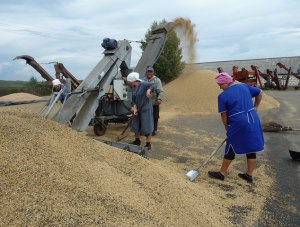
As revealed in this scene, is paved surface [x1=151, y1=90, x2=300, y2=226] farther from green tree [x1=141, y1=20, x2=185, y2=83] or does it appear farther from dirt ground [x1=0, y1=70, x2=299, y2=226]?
green tree [x1=141, y1=20, x2=185, y2=83]

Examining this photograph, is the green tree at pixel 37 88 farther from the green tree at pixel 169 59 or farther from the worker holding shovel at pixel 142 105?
the worker holding shovel at pixel 142 105

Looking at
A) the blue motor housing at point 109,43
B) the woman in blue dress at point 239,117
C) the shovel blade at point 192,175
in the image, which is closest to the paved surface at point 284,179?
the woman in blue dress at point 239,117

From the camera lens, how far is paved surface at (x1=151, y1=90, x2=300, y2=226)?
12.7ft

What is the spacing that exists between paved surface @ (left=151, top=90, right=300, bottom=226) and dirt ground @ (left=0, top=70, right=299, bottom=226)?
0.03 meters

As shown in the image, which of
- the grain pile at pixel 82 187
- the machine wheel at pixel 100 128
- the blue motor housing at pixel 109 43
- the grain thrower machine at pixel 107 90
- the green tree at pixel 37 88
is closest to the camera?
the grain pile at pixel 82 187

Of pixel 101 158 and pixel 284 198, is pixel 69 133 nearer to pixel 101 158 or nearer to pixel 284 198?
pixel 101 158

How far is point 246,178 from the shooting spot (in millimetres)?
4895

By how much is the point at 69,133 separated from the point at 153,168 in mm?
1089

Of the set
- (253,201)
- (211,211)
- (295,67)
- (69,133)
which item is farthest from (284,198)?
(295,67)

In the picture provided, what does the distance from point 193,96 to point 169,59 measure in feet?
5.98

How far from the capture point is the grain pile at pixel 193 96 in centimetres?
1260

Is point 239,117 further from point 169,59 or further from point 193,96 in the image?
point 169,59

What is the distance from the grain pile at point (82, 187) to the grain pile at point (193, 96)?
8.02 meters

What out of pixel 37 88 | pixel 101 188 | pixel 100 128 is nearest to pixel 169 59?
pixel 100 128
